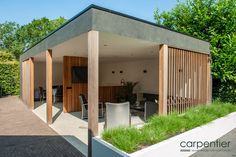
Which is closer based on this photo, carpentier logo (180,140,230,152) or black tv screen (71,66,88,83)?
carpentier logo (180,140,230,152)

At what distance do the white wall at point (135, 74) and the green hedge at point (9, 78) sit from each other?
7.15 metres

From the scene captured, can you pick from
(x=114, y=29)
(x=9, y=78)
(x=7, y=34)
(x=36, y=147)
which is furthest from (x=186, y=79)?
(x=7, y=34)

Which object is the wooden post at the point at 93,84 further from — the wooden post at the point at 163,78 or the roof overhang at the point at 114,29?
the wooden post at the point at 163,78

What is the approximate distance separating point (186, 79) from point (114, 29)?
423 cm

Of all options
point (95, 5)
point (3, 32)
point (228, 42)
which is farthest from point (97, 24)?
point (3, 32)

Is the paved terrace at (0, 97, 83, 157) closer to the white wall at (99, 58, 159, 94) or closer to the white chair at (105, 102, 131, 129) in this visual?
the white chair at (105, 102, 131, 129)

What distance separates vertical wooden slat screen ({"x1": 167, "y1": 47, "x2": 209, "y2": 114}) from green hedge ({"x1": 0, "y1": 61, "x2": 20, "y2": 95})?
13.5m

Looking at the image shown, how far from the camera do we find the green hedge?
48.7 ft

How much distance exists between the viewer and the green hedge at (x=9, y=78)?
48.7 feet

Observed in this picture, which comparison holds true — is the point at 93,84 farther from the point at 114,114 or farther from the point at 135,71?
the point at 135,71

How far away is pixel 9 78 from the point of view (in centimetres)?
1509

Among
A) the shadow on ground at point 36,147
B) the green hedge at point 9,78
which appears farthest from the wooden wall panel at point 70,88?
the green hedge at point 9,78

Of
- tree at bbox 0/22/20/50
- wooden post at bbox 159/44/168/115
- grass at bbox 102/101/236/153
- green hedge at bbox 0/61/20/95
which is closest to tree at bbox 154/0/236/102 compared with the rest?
grass at bbox 102/101/236/153

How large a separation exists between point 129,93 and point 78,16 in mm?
6951
